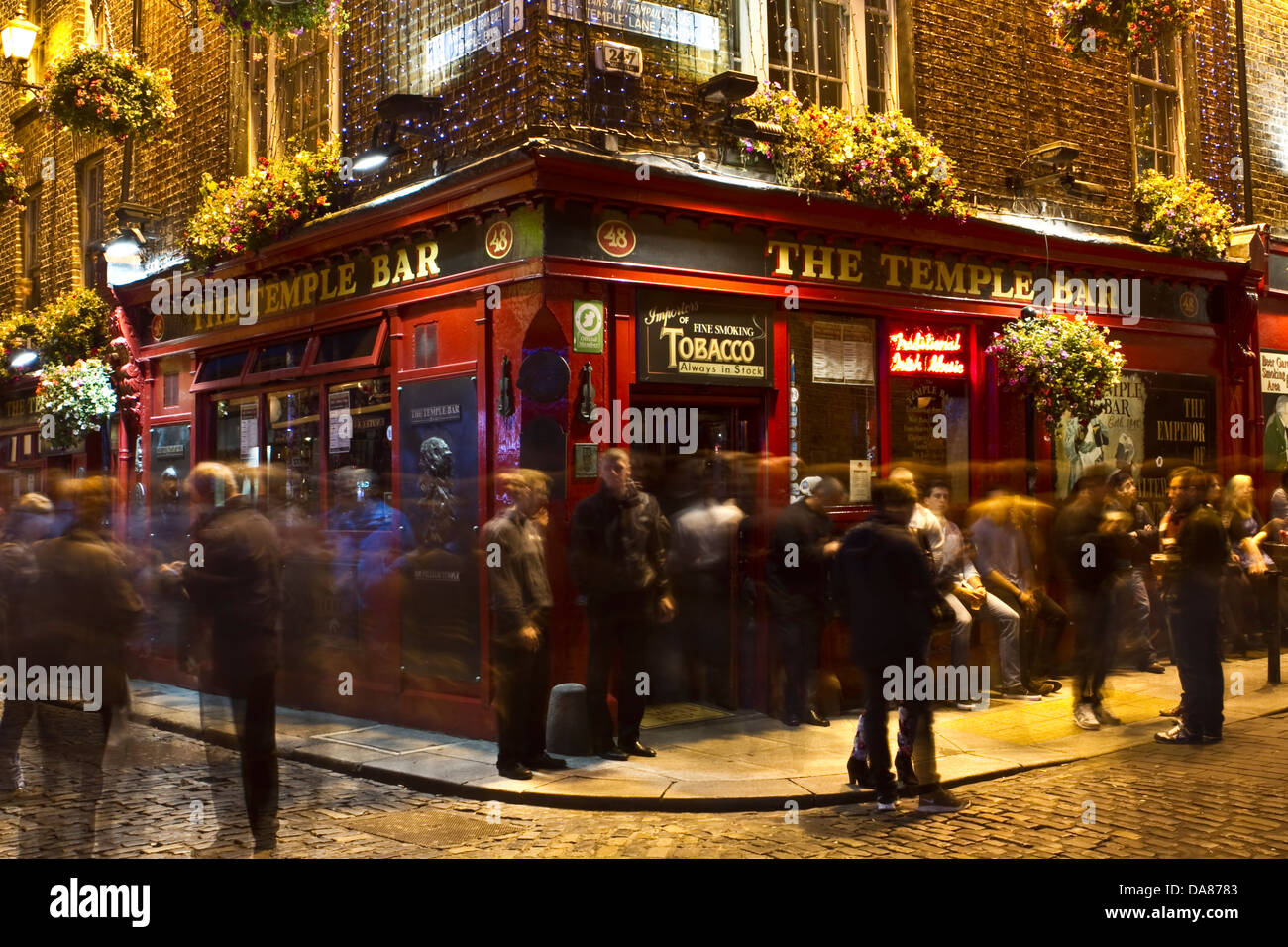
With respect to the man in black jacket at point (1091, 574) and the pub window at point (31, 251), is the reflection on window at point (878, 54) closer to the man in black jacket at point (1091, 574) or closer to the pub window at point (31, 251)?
the man in black jacket at point (1091, 574)

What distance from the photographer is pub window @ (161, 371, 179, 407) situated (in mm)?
13445

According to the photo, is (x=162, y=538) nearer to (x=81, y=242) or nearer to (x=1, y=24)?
(x=81, y=242)

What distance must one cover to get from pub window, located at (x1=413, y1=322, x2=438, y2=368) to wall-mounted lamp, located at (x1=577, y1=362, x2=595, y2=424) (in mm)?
1605

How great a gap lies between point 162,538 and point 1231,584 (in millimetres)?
11864

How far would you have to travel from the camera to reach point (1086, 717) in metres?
9.20

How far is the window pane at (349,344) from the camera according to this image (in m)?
10.6

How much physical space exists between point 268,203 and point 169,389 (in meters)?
3.30

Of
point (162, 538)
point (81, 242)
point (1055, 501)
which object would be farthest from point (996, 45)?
point (81, 242)

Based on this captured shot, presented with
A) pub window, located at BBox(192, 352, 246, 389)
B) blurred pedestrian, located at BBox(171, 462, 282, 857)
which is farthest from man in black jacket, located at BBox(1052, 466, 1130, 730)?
pub window, located at BBox(192, 352, 246, 389)

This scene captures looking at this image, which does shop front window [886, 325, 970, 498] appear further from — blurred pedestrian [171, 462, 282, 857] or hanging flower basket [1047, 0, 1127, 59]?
blurred pedestrian [171, 462, 282, 857]

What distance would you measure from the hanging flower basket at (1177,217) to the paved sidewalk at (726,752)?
16.3 ft

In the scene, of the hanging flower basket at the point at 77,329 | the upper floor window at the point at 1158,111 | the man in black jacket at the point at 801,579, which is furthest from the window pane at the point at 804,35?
the hanging flower basket at the point at 77,329

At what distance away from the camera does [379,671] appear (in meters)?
10.2

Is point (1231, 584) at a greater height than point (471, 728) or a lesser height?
greater
